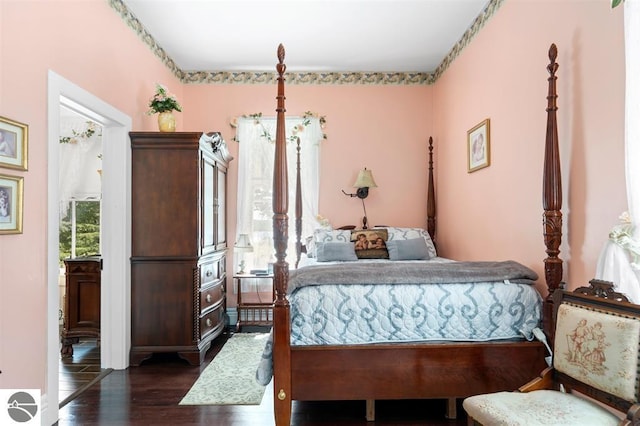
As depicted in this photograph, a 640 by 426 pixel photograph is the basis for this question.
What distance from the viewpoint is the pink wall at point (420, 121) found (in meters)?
1.92

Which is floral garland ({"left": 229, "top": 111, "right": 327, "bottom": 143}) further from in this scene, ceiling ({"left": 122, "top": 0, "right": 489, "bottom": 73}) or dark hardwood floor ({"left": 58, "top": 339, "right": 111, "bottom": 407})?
dark hardwood floor ({"left": 58, "top": 339, "right": 111, "bottom": 407})

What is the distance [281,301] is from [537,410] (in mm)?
1227

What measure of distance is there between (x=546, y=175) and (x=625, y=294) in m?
0.74

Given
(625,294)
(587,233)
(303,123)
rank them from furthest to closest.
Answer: (303,123)
(587,233)
(625,294)

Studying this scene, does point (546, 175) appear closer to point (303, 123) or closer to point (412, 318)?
point (412, 318)

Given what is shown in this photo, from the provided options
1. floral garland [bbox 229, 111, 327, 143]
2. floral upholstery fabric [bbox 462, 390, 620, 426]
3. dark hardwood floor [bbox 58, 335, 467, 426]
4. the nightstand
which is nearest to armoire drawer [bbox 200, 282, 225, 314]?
the nightstand

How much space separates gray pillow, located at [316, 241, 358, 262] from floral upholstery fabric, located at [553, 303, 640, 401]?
6.55 feet

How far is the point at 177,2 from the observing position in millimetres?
3037

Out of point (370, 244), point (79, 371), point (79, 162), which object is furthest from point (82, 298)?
point (370, 244)

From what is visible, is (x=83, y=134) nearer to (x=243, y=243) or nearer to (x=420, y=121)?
(x=243, y=243)

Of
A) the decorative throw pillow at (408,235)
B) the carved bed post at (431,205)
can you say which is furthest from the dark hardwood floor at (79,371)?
the carved bed post at (431,205)

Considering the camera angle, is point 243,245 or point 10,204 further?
point 243,245

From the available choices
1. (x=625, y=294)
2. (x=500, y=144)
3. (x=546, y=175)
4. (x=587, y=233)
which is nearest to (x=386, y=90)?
(x=500, y=144)

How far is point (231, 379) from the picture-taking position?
9.40 ft
